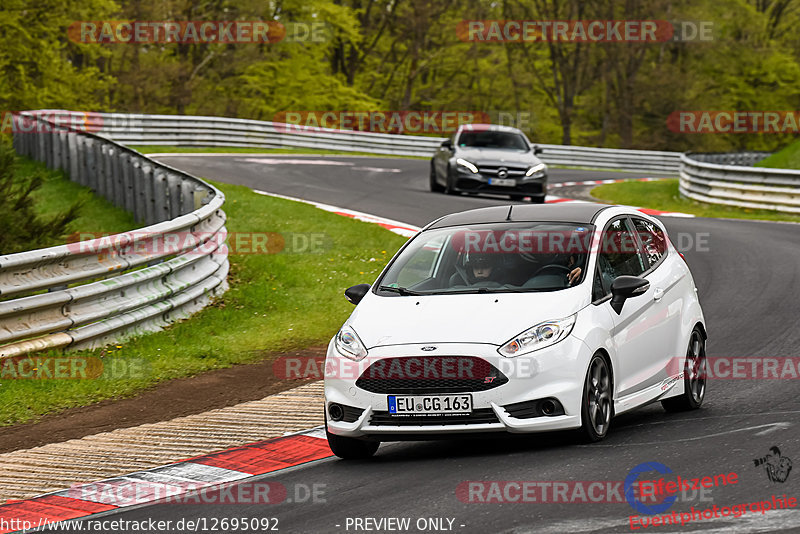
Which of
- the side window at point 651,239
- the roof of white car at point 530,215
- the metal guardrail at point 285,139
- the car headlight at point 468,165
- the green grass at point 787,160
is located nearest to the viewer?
the roof of white car at point 530,215

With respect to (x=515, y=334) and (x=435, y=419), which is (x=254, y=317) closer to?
(x=435, y=419)

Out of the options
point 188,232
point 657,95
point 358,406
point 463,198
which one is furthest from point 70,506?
point 657,95

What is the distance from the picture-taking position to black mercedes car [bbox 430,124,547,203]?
25.1 metres

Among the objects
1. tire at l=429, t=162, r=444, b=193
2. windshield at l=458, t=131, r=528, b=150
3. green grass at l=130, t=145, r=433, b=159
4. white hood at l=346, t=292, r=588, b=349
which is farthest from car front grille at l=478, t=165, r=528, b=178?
white hood at l=346, t=292, r=588, b=349

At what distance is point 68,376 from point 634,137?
Result: 181ft

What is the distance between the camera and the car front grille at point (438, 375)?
281 inches

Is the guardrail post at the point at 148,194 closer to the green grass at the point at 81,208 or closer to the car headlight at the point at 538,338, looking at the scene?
the green grass at the point at 81,208

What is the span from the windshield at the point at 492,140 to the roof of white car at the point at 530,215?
17159 mm

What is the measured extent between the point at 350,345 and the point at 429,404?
0.71 m

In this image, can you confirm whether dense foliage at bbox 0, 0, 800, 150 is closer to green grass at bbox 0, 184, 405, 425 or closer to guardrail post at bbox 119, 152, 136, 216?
guardrail post at bbox 119, 152, 136, 216

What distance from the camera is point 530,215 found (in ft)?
29.1

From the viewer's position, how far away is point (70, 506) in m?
6.93

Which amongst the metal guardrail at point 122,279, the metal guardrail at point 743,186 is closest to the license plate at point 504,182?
the metal guardrail at point 743,186

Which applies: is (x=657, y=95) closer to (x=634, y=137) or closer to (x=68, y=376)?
(x=634, y=137)
